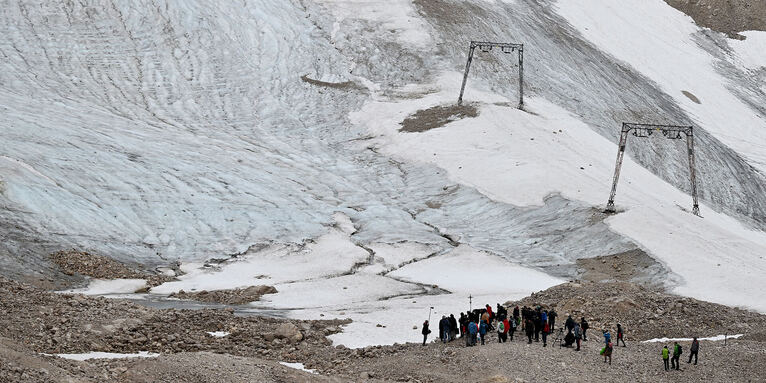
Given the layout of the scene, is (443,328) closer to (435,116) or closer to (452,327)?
(452,327)

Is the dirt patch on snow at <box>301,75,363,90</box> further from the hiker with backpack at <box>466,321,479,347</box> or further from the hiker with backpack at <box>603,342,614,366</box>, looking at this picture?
the hiker with backpack at <box>603,342,614,366</box>

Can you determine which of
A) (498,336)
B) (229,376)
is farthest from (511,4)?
(229,376)

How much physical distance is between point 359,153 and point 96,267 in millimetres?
22118

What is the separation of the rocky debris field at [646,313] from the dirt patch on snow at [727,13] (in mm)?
74510

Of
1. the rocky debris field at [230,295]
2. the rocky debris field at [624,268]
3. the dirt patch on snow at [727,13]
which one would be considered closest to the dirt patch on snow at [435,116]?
the rocky debris field at [624,268]

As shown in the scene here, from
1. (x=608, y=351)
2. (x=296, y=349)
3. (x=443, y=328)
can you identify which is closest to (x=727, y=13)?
(x=443, y=328)

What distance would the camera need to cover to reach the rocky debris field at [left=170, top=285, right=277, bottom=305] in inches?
1303

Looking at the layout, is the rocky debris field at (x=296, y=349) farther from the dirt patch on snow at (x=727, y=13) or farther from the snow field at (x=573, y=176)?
the dirt patch on snow at (x=727, y=13)

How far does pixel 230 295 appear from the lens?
3372 centimetres

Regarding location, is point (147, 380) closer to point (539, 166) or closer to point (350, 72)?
point (539, 166)

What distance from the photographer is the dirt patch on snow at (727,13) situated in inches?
3917

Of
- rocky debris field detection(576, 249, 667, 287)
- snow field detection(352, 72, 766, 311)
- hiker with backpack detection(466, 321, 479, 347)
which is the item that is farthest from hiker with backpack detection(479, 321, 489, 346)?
rocky debris field detection(576, 249, 667, 287)

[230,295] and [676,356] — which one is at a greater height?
[676,356]

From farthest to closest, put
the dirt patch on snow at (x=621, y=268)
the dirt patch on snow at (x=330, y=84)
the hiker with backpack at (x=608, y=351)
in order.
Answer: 1. the dirt patch on snow at (x=330, y=84)
2. the dirt patch on snow at (x=621, y=268)
3. the hiker with backpack at (x=608, y=351)
